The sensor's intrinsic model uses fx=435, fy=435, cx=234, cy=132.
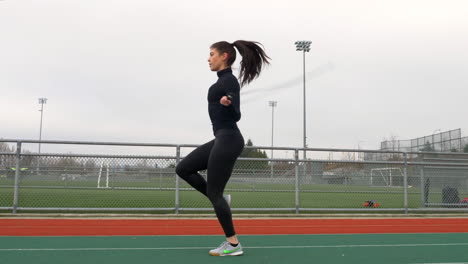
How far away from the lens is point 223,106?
421 cm

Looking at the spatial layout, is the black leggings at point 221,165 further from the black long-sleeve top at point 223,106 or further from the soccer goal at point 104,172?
the soccer goal at point 104,172

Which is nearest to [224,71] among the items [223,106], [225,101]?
[223,106]

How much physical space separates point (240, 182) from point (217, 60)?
6.14 meters

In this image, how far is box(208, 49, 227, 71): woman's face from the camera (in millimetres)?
4391
